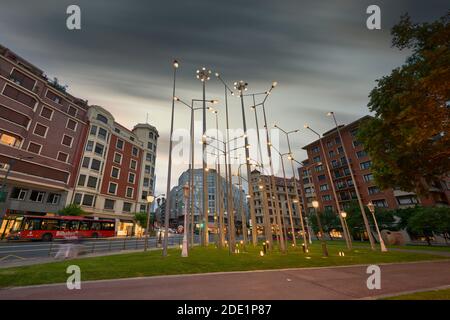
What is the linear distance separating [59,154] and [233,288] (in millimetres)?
47590

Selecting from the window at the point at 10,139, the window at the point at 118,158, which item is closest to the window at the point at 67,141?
the window at the point at 10,139

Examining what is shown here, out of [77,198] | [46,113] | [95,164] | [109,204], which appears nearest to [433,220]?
[109,204]

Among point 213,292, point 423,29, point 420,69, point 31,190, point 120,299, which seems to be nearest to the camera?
point 120,299

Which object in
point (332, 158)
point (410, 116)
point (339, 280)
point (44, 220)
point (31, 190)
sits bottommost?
point (339, 280)

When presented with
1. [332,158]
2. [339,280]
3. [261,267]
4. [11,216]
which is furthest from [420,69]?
[332,158]

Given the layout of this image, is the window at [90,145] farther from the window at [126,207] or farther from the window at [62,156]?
the window at [126,207]

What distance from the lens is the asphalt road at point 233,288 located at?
5.86m

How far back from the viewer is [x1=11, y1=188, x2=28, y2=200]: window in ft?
114

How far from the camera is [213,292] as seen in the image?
624 centimetres

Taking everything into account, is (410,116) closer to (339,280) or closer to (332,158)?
(339,280)

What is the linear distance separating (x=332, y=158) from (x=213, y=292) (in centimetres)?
6646

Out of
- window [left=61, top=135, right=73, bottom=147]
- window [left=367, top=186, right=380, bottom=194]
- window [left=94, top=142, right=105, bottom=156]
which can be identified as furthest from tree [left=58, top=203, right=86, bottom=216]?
window [left=367, top=186, right=380, bottom=194]

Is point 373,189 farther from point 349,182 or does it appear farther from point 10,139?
point 10,139

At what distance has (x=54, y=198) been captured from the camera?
39906 millimetres
